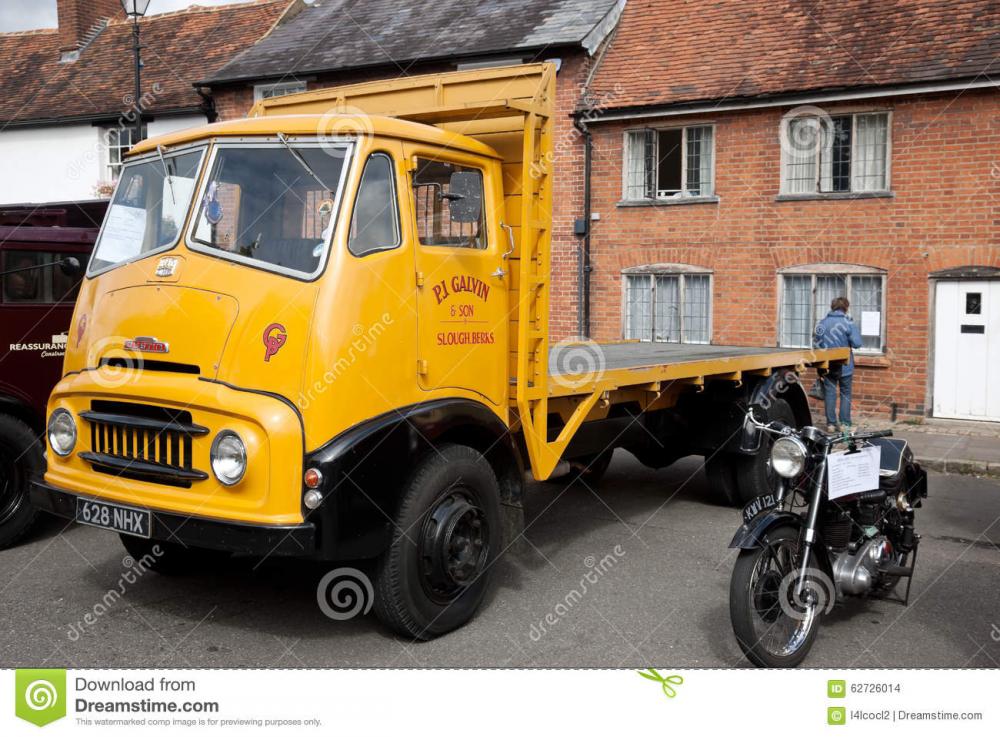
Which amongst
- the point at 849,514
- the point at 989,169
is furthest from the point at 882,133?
the point at 849,514

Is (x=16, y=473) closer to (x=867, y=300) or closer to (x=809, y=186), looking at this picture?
(x=867, y=300)

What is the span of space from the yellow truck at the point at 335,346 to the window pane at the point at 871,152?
34.5 feet

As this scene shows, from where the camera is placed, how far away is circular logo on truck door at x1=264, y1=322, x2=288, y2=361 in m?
4.61

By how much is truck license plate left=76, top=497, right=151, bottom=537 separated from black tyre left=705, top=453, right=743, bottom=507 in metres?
5.21

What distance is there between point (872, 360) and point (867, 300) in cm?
94

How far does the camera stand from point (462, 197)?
5133mm

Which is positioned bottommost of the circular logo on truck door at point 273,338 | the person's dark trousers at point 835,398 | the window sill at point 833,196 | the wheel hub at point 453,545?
the person's dark trousers at point 835,398

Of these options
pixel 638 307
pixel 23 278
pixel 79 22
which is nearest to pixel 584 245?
pixel 638 307

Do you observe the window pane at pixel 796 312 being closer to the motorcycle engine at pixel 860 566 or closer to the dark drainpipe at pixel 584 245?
the dark drainpipe at pixel 584 245

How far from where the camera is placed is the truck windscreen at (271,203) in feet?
15.9

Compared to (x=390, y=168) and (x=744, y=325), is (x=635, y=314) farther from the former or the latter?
(x=390, y=168)

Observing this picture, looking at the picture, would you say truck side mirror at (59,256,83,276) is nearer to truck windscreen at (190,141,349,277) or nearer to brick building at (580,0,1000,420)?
truck windscreen at (190,141,349,277)

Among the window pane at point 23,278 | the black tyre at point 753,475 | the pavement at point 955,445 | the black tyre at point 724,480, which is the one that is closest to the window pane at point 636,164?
the pavement at point 955,445

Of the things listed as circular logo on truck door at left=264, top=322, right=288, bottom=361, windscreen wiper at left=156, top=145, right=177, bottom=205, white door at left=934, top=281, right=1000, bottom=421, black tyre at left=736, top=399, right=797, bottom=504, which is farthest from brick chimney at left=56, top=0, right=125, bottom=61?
circular logo on truck door at left=264, top=322, right=288, bottom=361
